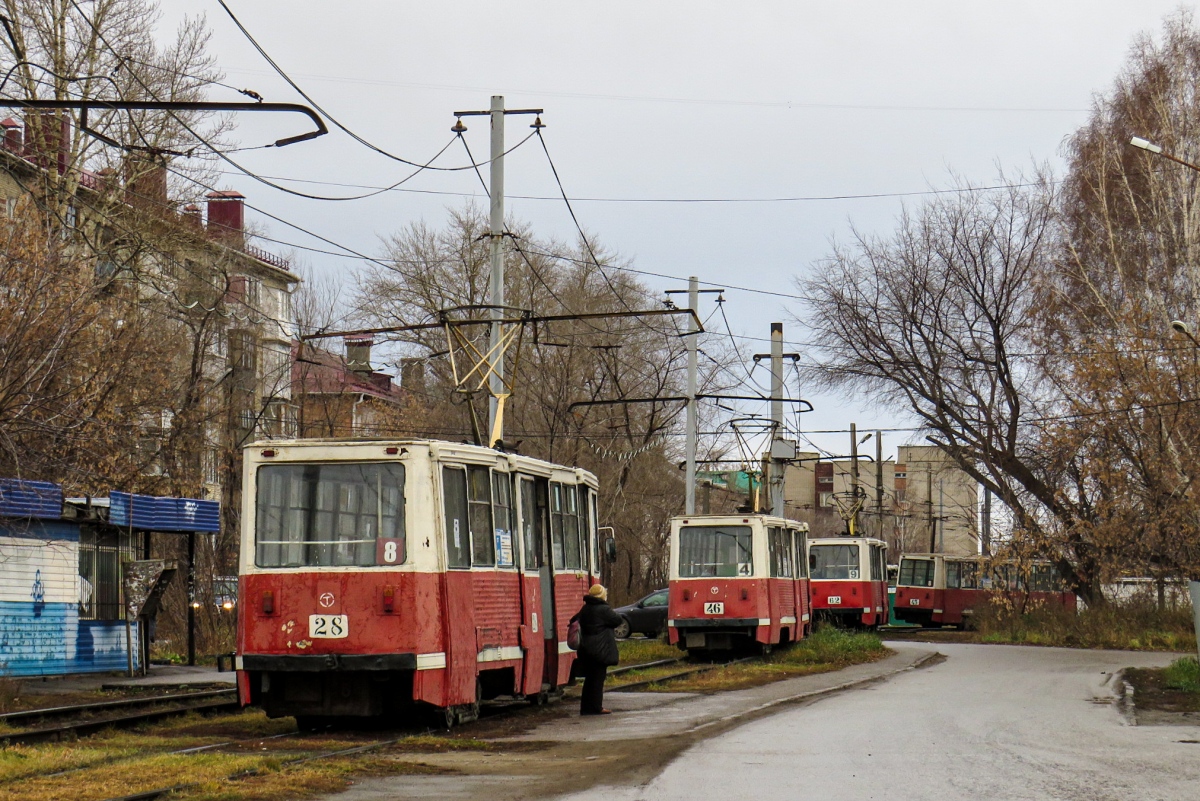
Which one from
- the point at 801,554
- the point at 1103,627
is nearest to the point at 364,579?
the point at 801,554

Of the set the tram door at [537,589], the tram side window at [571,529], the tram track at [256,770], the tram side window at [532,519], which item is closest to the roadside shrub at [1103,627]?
the tram side window at [571,529]

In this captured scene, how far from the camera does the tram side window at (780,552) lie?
2891 cm

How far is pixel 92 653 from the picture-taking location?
22891mm

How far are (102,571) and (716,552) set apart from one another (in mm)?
10649

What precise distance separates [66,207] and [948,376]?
71.0 feet

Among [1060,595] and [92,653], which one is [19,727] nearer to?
[92,653]

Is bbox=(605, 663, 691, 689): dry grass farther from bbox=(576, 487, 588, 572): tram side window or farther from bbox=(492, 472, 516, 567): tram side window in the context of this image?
bbox=(492, 472, 516, 567): tram side window

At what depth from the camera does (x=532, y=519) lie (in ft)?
Result: 55.0

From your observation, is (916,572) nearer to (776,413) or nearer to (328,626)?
(776,413)

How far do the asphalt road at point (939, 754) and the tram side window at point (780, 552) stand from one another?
8228 millimetres

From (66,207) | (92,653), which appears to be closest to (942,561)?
(66,207)

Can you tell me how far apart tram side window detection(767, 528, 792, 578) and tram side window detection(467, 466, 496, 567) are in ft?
45.7

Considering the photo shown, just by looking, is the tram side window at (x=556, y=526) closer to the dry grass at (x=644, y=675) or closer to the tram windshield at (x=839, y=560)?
the dry grass at (x=644, y=675)

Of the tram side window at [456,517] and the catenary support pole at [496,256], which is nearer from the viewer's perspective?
the tram side window at [456,517]
